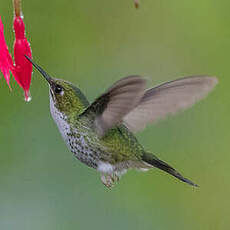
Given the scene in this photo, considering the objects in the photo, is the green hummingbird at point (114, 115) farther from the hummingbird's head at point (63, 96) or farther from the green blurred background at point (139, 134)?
the green blurred background at point (139, 134)

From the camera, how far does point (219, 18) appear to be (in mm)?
3174

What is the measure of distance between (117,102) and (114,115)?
59 millimetres

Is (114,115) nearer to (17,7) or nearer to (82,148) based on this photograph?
(82,148)

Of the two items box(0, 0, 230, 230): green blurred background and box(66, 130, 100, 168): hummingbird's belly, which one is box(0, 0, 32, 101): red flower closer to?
box(66, 130, 100, 168): hummingbird's belly

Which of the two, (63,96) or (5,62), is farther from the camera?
(63,96)

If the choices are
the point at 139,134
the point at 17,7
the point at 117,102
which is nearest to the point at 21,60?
the point at 17,7

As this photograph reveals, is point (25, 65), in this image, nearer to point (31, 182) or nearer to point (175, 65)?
point (31, 182)

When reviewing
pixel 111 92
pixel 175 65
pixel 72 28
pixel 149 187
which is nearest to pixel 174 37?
pixel 175 65

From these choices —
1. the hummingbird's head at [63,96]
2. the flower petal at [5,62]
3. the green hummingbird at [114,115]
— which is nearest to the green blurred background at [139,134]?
the green hummingbird at [114,115]

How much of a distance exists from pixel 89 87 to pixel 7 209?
0.66 meters

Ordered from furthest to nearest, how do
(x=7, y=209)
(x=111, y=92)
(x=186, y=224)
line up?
(x=186, y=224), (x=7, y=209), (x=111, y=92)

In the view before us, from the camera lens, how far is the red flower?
182cm

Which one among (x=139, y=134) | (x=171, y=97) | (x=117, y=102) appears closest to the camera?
(x=117, y=102)

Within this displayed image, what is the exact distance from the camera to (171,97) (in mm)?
1924
